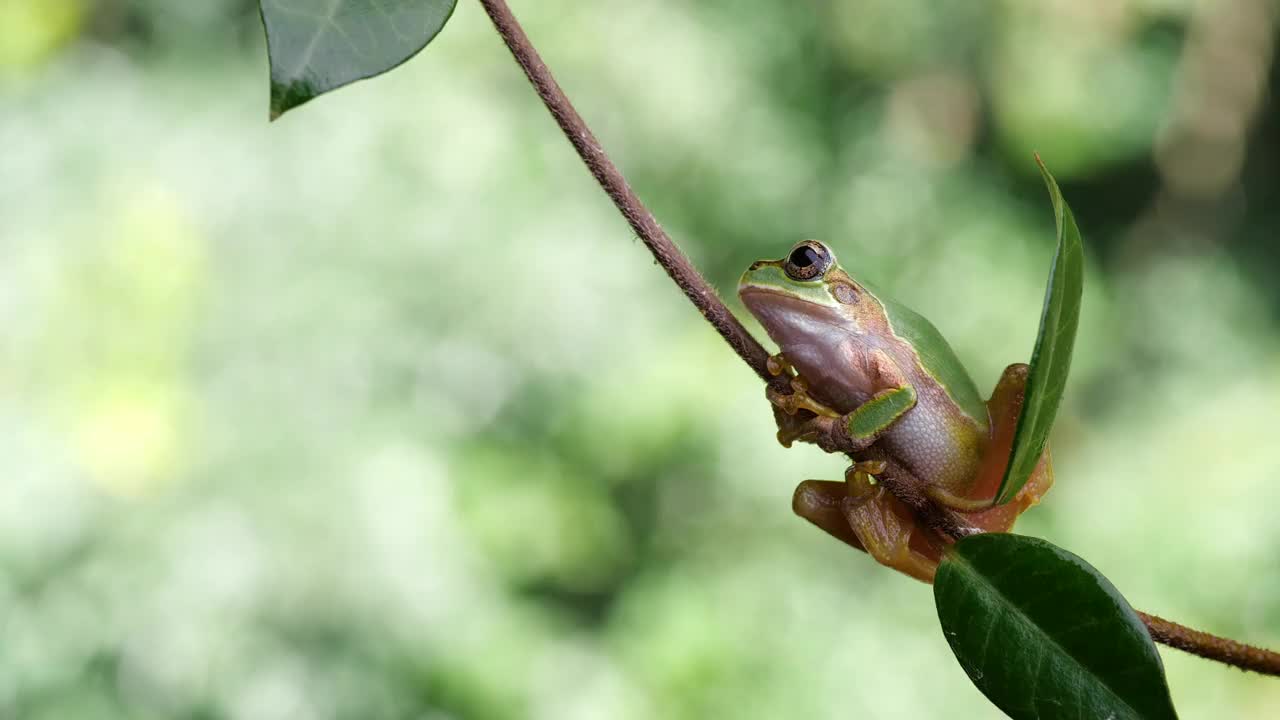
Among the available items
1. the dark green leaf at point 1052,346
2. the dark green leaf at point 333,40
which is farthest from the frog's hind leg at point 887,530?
the dark green leaf at point 333,40

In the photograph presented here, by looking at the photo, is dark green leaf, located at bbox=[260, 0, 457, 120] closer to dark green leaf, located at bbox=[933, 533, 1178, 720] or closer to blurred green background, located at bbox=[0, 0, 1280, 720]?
dark green leaf, located at bbox=[933, 533, 1178, 720]

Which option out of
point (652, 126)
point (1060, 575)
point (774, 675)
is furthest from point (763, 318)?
point (652, 126)

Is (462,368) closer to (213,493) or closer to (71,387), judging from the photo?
(213,493)

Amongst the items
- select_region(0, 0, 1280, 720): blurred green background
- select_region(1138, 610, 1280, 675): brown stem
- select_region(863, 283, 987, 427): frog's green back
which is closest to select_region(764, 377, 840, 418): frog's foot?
select_region(863, 283, 987, 427): frog's green back

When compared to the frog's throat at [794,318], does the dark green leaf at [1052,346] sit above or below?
above

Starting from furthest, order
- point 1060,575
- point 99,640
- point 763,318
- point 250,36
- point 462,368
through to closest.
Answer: point 250,36 → point 462,368 → point 99,640 → point 763,318 → point 1060,575

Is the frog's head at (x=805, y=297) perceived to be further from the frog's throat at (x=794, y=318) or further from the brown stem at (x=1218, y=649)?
the brown stem at (x=1218, y=649)
